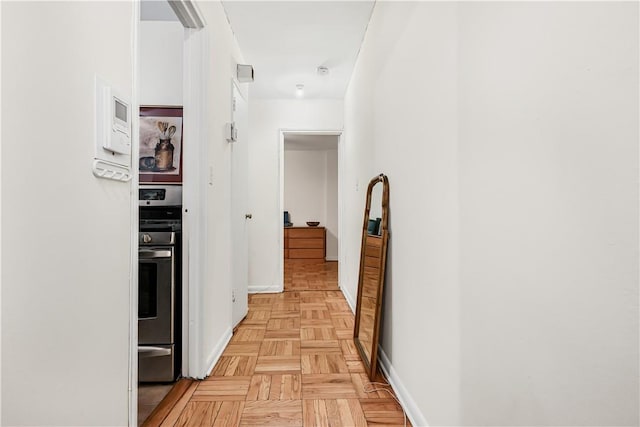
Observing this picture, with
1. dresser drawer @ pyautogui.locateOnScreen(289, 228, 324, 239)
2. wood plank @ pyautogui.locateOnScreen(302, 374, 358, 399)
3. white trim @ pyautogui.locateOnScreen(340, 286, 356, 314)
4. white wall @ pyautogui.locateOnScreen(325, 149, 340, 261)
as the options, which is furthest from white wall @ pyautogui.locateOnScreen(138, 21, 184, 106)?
white wall @ pyautogui.locateOnScreen(325, 149, 340, 261)

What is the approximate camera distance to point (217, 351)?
227cm

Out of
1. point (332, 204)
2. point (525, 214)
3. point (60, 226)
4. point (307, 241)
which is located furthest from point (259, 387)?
point (332, 204)

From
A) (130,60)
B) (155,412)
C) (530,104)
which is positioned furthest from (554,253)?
(155,412)

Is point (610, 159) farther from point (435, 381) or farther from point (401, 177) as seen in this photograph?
point (401, 177)

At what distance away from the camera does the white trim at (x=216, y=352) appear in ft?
6.73

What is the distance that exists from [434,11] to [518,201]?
877 millimetres

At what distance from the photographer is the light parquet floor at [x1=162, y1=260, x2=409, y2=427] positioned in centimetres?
160

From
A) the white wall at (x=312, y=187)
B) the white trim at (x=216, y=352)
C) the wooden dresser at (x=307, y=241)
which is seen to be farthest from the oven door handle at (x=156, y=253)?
the white wall at (x=312, y=187)

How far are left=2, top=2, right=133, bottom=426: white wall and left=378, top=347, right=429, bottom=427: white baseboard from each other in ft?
3.58

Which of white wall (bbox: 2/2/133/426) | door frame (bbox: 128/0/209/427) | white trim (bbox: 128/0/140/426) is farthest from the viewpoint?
door frame (bbox: 128/0/209/427)

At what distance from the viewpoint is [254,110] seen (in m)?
4.32

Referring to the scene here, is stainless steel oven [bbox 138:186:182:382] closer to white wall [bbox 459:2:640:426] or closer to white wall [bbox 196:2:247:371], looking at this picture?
white wall [bbox 196:2:247:371]

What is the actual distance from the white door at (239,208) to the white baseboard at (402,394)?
1298 mm

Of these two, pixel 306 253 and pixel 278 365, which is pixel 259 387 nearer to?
pixel 278 365
